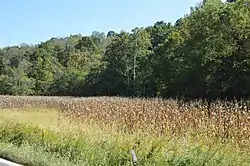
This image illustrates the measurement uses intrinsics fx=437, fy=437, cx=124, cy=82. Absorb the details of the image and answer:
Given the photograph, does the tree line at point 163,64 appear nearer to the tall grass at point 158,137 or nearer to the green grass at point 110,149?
the tall grass at point 158,137

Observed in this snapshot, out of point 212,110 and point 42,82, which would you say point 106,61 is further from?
point 212,110

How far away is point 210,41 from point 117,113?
2243cm

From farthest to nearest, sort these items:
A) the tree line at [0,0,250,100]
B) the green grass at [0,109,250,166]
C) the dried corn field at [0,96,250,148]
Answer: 1. the tree line at [0,0,250,100]
2. the dried corn field at [0,96,250,148]
3. the green grass at [0,109,250,166]

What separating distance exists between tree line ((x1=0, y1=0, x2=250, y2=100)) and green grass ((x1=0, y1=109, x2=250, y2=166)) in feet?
67.8

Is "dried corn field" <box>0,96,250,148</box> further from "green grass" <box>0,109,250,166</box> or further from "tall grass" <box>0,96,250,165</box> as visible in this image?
"green grass" <box>0,109,250,166</box>

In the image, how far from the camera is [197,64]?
121 ft

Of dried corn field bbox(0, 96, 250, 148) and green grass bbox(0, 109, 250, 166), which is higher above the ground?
dried corn field bbox(0, 96, 250, 148)

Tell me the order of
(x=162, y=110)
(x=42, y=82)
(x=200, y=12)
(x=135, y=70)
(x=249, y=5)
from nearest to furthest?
(x=162, y=110)
(x=249, y=5)
(x=200, y=12)
(x=135, y=70)
(x=42, y=82)

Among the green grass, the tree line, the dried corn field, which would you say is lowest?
the green grass

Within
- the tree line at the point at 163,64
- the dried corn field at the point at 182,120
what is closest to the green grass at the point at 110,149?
the dried corn field at the point at 182,120

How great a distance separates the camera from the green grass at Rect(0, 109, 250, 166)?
27.4ft

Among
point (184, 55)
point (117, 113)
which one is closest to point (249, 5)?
point (184, 55)

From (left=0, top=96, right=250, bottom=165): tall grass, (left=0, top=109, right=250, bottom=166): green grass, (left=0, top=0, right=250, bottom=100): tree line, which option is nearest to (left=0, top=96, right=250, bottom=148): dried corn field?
(left=0, top=96, right=250, bottom=165): tall grass

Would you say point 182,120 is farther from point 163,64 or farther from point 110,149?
point 163,64
